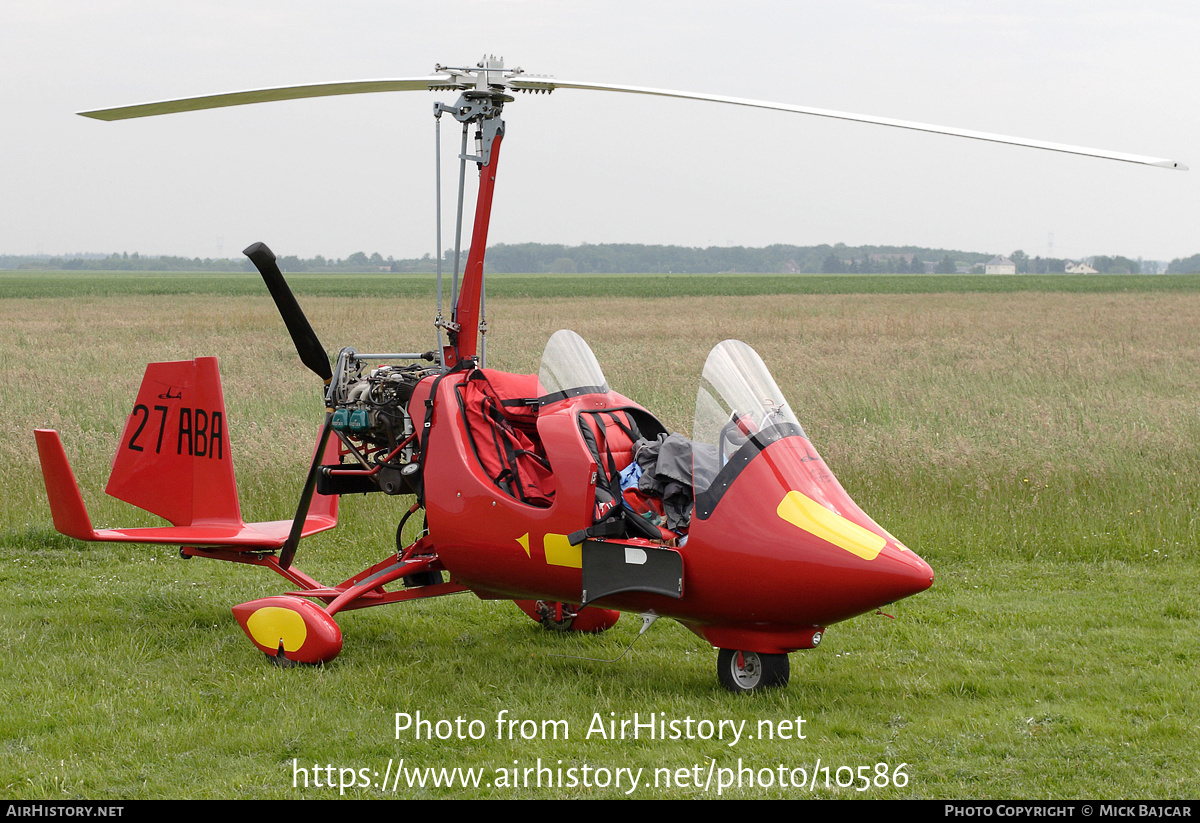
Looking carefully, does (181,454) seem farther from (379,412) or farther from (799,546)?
(799,546)

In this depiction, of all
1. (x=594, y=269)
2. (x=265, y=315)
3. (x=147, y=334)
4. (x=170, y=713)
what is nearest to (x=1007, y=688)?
(x=170, y=713)

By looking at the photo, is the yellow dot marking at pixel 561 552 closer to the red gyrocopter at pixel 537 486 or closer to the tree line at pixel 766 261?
the red gyrocopter at pixel 537 486

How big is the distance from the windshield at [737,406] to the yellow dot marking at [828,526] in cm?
33

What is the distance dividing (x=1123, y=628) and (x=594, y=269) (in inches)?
7407

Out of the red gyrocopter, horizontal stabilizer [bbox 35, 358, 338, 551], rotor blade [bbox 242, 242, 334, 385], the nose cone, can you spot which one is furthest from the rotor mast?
the nose cone

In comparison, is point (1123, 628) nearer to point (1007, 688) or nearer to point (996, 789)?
point (1007, 688)

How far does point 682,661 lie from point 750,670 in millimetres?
752

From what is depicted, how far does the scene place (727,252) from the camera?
178 m

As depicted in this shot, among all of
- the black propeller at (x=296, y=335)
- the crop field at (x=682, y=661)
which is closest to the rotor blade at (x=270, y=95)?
the black propeller at (x=296, y=335)

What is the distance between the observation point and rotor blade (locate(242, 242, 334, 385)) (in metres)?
6.20

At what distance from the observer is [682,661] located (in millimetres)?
6168

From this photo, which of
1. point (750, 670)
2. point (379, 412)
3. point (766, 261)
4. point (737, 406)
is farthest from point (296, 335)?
point (766, 261)

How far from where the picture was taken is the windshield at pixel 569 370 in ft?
19.8

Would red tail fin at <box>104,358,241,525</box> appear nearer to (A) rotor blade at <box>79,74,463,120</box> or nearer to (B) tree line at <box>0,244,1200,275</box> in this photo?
(A) rotor blade at <box>79,74,463,120</box>
